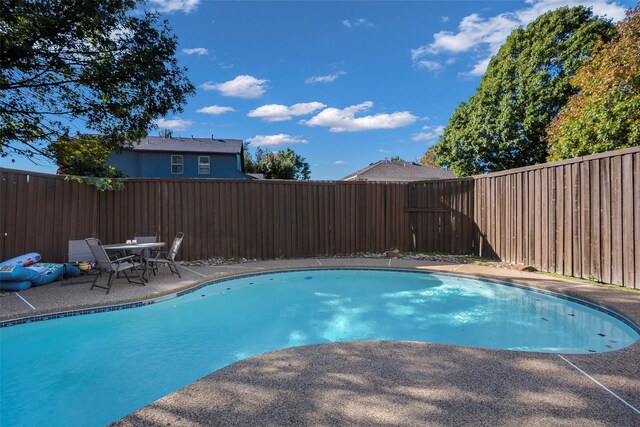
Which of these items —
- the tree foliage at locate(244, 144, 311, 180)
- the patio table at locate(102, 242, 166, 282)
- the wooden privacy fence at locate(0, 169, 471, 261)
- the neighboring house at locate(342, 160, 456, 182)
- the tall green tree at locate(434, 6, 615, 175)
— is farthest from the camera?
the tree foliage at locate(244, 144, 311, 180)

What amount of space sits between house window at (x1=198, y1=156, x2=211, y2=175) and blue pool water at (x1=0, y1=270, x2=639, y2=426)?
1281 centimetres

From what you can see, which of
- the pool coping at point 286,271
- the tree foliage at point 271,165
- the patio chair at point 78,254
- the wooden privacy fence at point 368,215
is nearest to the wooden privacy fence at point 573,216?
the wooden privacy fence at point 368,215

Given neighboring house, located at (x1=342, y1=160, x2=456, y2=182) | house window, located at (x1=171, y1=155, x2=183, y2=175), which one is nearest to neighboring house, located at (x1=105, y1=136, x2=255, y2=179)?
house window, located at (x1=171, y1=155, x2=183, y2=175)

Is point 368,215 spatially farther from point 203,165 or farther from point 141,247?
point 203,165

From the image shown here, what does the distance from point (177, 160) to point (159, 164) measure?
90cm

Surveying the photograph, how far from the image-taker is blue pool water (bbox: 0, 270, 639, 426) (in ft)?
9.33

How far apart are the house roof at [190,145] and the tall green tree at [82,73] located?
36.5 feet

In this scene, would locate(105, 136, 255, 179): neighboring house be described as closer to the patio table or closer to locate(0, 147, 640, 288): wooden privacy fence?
locate(0, 147, 640, 288): wooden privacy fence

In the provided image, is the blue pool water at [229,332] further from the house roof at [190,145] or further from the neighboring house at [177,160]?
the house roof at [190,145]

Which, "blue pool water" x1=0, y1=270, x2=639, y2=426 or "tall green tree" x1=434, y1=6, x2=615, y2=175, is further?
"tall green tree" x1=434, y1=6, x2=615, y2=175

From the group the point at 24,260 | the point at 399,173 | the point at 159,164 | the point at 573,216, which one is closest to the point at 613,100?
the point at 573,216

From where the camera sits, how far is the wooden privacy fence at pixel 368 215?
17.0 feet

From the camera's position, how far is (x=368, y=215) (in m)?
8.98

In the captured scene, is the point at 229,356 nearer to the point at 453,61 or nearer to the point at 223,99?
the point at 453,61
